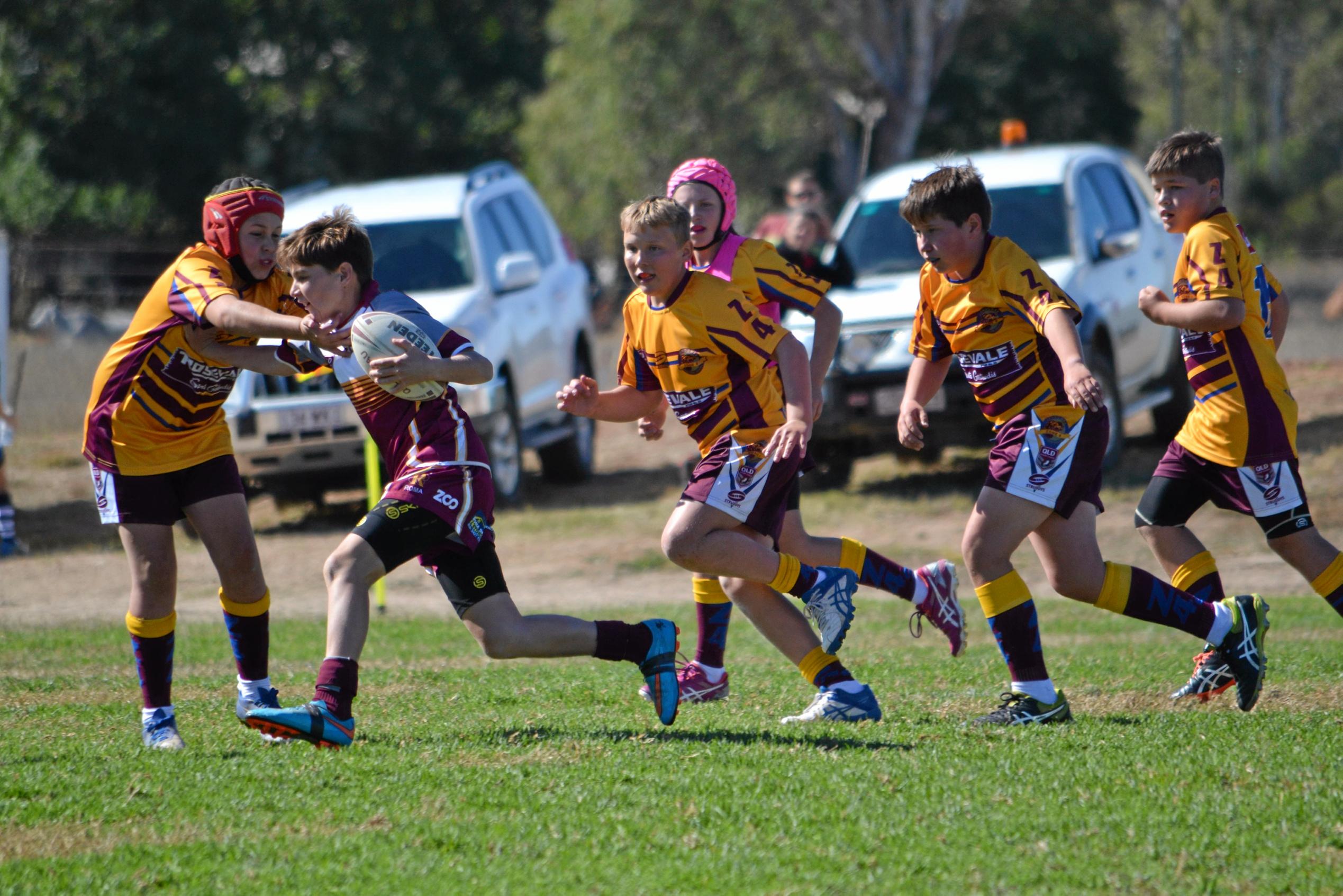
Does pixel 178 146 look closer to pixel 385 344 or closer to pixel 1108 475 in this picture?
pixel 1108 475

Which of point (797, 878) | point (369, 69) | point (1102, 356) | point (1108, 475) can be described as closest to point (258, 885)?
point (797, 878)

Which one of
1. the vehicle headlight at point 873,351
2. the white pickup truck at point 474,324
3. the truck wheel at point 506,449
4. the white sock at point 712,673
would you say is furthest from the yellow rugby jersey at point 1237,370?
the truck wheel at point 506,449

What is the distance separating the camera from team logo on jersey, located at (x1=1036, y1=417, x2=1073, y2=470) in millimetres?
5332

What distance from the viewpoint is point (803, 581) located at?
550cm

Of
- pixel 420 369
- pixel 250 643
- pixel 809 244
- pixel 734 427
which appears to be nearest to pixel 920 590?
pixel 734 427

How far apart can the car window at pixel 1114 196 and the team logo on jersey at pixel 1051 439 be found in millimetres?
8109

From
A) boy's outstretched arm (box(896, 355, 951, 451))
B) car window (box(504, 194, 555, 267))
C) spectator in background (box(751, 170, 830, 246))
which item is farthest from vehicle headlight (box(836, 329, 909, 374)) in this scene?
boy's outstretched arm (box(896, 355, 951, 451))

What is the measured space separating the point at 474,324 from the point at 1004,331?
24.2ft

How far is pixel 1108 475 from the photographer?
13.1 metres

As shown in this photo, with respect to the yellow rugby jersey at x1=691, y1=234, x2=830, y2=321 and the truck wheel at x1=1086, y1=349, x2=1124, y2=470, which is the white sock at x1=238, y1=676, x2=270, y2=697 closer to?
the yellow rugby jersey at x1=691, y1=234, x2=830, y2=321

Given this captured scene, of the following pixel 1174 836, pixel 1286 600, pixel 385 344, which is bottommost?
pixel 1286 600

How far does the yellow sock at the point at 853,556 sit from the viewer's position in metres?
6.23

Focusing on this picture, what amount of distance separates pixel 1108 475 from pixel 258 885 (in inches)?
415

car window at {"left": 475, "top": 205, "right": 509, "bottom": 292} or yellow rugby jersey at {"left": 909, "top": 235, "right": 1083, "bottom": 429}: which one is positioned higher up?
car window at {"left": 475, "top": 205, "right": 509, "bottom": 292}
